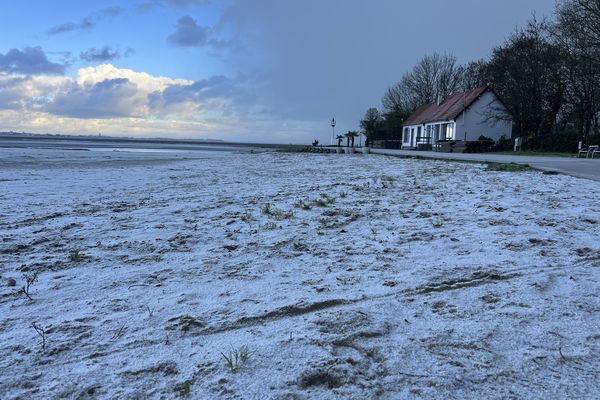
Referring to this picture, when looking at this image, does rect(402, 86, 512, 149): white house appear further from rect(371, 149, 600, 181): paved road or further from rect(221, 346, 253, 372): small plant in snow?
rect(221, 346, 253, 372): small plant in snow

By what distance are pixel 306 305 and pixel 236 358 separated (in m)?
0.82

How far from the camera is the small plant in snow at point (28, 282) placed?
3241mm

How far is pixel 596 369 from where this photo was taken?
85.6 inches

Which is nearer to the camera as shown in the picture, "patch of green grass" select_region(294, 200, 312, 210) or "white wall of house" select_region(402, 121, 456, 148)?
"patch of green grass" select_region(294, 200, 312, 210)

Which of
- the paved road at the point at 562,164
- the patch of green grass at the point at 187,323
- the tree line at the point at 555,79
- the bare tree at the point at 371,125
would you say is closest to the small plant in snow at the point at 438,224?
the patch of green grass at the point at 187,323

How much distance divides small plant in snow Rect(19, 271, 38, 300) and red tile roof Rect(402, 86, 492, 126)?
128ft

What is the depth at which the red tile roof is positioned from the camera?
1512 inches

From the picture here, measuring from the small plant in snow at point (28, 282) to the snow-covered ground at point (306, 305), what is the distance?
35 millimetres

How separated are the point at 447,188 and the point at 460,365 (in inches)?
269

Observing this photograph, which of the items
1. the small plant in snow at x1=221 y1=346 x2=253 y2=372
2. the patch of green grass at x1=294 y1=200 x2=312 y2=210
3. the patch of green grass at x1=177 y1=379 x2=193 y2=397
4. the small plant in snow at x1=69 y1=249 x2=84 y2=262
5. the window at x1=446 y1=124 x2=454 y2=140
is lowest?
the patch of green grass at x1=177 y1=379 x2=193 y2=397

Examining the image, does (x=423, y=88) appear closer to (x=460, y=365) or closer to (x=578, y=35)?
(x=578, y=35)

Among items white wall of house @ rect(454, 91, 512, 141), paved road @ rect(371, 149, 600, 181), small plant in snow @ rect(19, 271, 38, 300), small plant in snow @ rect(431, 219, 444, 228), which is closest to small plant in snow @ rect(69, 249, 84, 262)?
small plant in snow @ rect(19, 271, 38, 300)

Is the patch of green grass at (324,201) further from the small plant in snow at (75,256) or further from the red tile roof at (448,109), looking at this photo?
the red tile roof at (448,109)

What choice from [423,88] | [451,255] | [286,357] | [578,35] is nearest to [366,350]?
[286,357]
